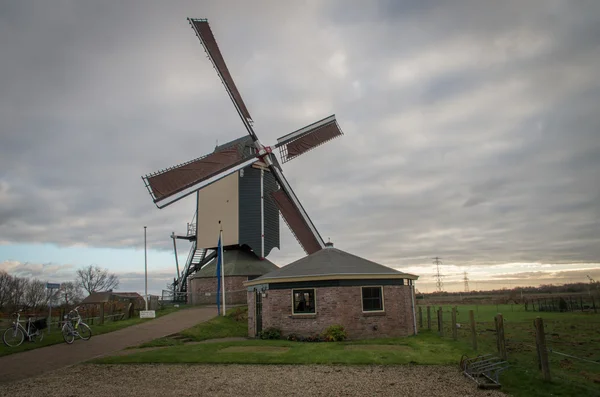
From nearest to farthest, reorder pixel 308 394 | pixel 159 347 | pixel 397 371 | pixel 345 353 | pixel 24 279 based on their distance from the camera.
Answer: pixel 308 394 → pixel 397 371 → pixel 345 353 → pixel 159 347 → pixel 24 279

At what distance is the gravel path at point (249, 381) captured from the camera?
388 inches

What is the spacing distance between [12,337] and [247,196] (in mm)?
20394

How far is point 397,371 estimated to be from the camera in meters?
11.7

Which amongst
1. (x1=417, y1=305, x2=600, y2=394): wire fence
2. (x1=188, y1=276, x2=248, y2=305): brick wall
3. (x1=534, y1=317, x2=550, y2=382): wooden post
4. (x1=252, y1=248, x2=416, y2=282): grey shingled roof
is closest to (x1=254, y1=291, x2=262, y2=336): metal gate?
(x1=252, y1=248, x2=416, y2=282): grey shingled roof

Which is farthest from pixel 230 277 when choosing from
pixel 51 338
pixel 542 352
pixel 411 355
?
pixel 542 352

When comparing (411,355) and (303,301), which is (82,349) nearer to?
(303,301)

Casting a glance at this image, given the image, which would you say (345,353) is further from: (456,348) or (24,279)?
(24,279)

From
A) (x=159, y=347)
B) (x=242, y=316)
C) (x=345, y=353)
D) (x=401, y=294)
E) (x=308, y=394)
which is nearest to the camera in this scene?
(x=308, y=394)

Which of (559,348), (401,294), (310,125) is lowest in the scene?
(559,348)

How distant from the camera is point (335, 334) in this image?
18000 mm

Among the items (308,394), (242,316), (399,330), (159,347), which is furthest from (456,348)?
(242,316)

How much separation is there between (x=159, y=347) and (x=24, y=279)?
65519 mm

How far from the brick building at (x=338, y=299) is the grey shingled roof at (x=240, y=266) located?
509 inches

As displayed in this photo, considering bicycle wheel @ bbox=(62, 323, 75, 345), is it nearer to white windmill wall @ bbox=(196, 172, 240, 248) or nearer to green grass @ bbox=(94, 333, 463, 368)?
green grass @ bbox=(94, 333, 463, 368)
